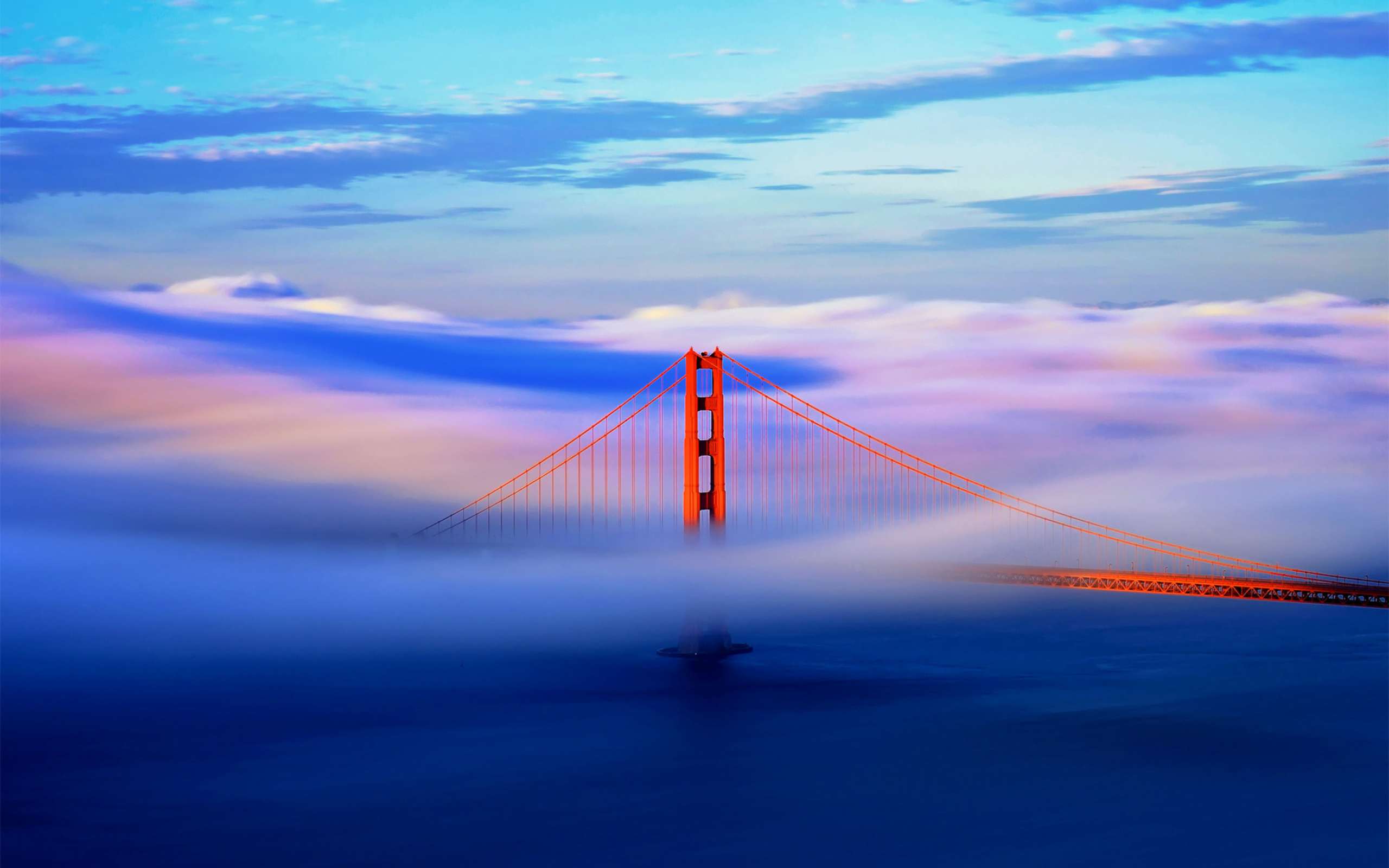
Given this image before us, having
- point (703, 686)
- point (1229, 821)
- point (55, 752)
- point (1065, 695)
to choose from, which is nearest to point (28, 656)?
point (55, 752)

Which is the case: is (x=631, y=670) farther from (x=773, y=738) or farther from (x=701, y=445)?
(x=773, y=738)

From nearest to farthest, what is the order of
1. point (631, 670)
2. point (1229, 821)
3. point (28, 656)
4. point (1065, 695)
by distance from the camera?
point (1229, 821) → point (1065, 695) → point (631, 670) → point (28, 656)

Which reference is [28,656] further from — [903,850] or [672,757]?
[903,850]

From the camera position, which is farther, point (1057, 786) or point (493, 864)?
point (1057, 786)

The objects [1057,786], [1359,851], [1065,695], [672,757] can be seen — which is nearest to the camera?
[1359,851]

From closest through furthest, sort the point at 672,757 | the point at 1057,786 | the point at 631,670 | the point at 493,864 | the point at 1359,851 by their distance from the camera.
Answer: the point at 493,864
the point at 1359,851
the point at 1057,786
the point at 672,757
the point at 631,670

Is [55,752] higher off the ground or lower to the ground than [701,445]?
lower

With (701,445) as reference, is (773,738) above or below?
below

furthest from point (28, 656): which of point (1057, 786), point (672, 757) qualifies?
point (1057, 786)

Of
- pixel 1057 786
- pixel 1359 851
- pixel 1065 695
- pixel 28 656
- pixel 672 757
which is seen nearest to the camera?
pixel 1359 851
